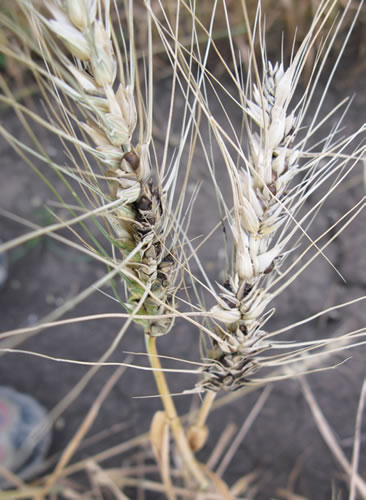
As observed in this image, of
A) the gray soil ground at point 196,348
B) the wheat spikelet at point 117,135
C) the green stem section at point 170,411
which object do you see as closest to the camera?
the wheat spikelet at point 117,135

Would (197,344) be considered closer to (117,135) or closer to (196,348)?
(196,348)

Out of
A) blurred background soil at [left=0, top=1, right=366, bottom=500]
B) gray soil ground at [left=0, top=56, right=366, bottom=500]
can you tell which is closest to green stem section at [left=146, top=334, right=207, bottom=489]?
blurred background soil at [left=0, top=1, right=366, bottom=500]

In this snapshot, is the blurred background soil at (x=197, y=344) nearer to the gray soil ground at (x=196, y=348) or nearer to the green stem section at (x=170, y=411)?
the gray soil ground at (x=196, y=348)

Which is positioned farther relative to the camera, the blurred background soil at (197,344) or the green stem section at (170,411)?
the blurred background soil at (197,344)

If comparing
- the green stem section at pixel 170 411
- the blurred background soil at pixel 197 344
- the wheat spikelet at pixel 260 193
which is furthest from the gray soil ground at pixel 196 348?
the wheat spikelet at pixel 260 193

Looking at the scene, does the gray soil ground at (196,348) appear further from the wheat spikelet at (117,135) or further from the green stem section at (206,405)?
the wheat spikelet at (117,135)

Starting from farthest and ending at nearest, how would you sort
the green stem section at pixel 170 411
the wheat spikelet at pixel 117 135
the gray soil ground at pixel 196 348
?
the gray soil ground at pixel 196 348, the green stem section at pixel 170 411, the wheat spikelet at pixel 117 135

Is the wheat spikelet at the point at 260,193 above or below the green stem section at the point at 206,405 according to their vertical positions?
above

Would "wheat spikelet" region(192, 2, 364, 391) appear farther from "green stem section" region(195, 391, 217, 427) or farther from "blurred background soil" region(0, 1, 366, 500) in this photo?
"blurred background soil" region(0, 1, 366, 500)
